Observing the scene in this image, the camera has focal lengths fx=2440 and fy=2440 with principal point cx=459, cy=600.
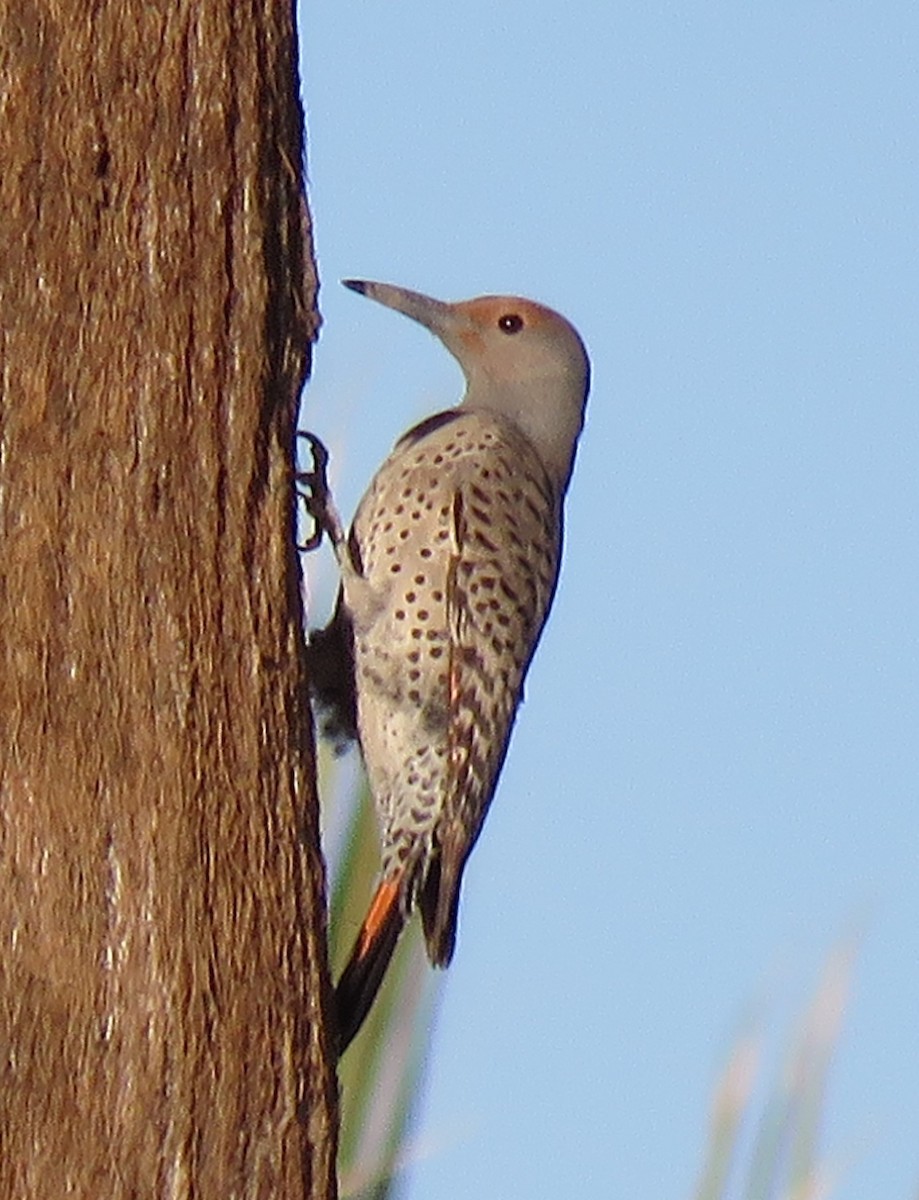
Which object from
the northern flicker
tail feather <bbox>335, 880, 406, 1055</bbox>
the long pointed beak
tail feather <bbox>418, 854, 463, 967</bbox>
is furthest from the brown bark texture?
the long pointed beak

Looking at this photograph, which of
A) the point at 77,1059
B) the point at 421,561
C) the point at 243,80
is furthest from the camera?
the point at 421,561

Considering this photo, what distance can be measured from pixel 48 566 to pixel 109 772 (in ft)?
0.82

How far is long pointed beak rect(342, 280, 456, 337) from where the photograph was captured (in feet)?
16.9

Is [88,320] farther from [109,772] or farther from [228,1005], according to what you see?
[228,1005]

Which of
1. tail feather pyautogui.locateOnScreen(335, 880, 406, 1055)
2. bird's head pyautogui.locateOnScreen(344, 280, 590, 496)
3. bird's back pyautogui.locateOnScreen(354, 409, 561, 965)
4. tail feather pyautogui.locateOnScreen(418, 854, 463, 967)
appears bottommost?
tail feather pyautogui.locateOnScreen(418, 854, 463, 967)

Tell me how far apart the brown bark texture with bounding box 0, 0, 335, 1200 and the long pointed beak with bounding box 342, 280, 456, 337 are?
1.95 metres

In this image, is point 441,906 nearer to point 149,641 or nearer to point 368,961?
point 368,961

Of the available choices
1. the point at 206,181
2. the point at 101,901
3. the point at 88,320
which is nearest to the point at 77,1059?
the point at 101,901

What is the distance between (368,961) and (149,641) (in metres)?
1.18

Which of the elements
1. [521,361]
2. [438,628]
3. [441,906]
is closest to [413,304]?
[521,361]

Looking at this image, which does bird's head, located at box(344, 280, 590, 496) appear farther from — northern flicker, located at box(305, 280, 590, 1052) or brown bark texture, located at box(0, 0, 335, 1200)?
brown bark texture, located at box(0, 0, 335, 1200)

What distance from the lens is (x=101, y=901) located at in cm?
281

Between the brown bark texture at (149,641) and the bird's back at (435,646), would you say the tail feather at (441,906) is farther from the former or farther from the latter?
the brown bark texture at (149,641)

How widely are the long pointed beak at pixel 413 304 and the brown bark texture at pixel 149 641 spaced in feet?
6.39
